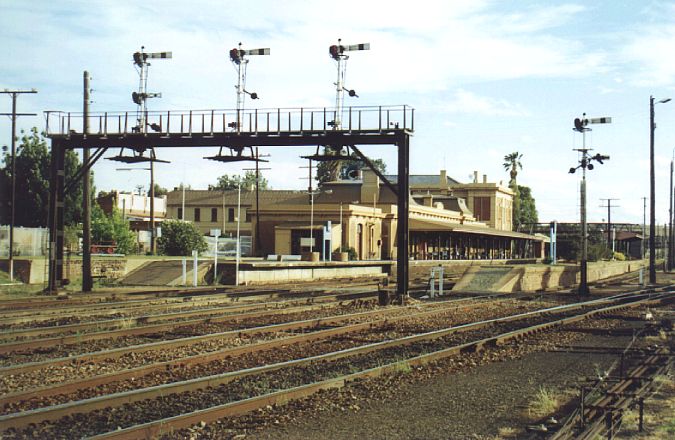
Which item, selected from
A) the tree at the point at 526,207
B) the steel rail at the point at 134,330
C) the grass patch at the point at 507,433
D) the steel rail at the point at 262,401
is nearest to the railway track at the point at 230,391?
the steel rail at the point at 262,401

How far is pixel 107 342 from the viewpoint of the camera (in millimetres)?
14977

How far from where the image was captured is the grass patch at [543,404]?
9.22 meters

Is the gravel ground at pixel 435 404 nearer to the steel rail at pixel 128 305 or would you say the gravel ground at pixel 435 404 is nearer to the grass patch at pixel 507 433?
the grass patch at pixel 507 433

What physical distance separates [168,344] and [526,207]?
13444 centimetres

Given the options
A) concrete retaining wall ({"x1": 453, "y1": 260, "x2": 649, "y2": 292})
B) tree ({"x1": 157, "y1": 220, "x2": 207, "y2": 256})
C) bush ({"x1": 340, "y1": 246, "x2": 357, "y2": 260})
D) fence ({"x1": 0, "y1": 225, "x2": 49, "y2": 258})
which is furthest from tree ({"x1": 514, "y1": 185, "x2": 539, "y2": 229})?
fence ({"x1": 0, "y1": 225, "x2": 49, "y2": 258})

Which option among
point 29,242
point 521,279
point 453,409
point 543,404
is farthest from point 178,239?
point 543,404

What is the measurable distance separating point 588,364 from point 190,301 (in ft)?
48.6

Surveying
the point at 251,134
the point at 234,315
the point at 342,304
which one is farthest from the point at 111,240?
the point at 234,315

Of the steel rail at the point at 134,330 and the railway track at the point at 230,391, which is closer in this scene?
the railway track at the point at 230,391

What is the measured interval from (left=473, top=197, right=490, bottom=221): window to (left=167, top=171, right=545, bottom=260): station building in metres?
8.09

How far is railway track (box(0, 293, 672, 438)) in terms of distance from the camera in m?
8.08

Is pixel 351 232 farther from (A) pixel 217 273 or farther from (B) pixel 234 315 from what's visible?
(B) pixel 234 315

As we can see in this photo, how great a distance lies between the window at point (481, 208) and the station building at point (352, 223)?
8090mm

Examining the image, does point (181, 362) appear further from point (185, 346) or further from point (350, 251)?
point (350, 251)
